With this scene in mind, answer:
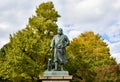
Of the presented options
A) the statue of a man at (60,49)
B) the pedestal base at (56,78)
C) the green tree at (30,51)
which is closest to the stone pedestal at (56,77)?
the pedestal base at (56,78)

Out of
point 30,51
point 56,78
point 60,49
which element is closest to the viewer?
point 56,78

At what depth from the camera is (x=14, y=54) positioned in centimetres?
3067

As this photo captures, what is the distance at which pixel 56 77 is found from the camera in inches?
707

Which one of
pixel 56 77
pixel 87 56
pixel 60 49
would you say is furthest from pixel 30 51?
pixel 56 77

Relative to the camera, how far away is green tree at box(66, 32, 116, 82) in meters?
34.1

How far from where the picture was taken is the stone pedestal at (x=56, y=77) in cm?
1791

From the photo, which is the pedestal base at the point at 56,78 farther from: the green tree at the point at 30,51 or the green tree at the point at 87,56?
the green tree at the point at 87,56

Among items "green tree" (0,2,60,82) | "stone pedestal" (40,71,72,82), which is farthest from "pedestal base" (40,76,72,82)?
"green tree" (0,2,60,82)

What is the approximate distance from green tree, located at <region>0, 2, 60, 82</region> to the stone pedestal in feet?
39.8

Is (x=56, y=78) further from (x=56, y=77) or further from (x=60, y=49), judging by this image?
(x=60, y=49)

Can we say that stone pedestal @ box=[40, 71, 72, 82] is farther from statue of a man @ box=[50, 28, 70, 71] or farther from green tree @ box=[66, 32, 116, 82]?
green tree @ box=[66, 32, 116, 82]

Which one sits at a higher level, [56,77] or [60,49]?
[60,49]

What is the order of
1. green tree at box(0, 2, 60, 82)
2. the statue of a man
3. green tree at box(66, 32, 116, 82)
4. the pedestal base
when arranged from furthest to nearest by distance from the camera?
green tree at box(66, 32, 116, 82)
green tree at box(0, 2, 60, 82)
the statue of a man
the pedestal base

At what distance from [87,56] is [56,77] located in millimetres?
18737
